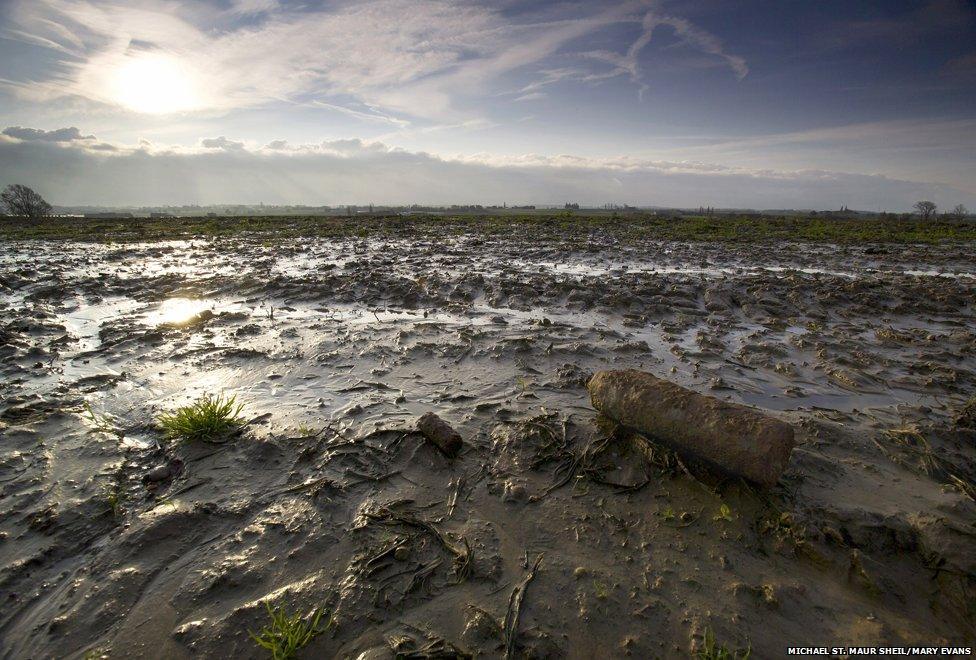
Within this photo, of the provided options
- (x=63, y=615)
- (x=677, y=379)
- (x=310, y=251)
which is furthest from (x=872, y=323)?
(x=310, y=251)

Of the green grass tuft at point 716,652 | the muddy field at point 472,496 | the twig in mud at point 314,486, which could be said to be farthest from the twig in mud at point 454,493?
the green grass tuft at point 716,652

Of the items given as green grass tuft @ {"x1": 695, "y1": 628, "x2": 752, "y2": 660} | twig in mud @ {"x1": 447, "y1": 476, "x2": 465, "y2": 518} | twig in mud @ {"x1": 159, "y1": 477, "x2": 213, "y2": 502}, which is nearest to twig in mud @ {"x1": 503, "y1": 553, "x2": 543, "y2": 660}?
twig in mud @ {"x1": 447, "y1": 476, "x2": 465, "y2": 518}

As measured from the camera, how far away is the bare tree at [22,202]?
51062 millimetres

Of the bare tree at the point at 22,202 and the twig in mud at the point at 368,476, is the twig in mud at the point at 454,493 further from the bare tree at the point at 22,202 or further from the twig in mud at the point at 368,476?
the bare tree at the point at 22,202

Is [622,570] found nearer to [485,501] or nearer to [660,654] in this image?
[660,654]

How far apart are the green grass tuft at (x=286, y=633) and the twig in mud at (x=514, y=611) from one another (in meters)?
0.97

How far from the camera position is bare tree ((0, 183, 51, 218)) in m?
51.1

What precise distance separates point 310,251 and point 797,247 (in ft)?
73.1

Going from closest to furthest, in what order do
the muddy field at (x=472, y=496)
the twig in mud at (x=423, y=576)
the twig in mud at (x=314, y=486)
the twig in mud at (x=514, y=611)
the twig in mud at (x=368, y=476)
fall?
Result: the twig in mud at (x=514, y=611), the muddy field at (x=472, y=496), the twig in mud at (x=423, y=576), the twig in mud at (x=314, y=486), the twig in mud at (x=368, y=476)

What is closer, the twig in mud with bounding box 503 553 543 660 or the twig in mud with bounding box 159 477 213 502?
the twig in mud with bounding box 503 553 543 660

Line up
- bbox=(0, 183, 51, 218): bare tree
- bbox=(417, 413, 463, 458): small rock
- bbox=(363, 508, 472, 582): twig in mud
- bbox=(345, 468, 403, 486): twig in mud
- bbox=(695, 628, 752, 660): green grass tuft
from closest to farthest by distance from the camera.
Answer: bbox=(695, 628, 752, 660): green grass tuft, bbox=(363, 508, 472, 582): twig in mud, bbox=(345, 468, 403, 486): twig in mud, bbox=(417, 413, 463, 458): small rock, bbox=(0, 183, 51, 218): bare tree

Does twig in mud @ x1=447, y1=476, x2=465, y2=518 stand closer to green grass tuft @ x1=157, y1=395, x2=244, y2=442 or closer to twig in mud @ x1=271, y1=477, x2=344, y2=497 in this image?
twig in mud @ x1=271, y1=477, x2=344, y2=497

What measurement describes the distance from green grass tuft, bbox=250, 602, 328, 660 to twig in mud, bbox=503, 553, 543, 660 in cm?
97

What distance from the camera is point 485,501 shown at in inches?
120
